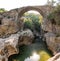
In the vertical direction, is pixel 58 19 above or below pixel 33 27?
above

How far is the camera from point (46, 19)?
79.4ft

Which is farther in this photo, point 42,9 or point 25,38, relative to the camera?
point 42,9

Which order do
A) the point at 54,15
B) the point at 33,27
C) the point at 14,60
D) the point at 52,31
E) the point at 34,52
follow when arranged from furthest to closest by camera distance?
the point at 33,27 → the point at 52,31 → the point at 54,15 → the point at 34,52 → the point at 14,60

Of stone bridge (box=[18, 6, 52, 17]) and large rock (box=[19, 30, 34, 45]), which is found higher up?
stone bridge (box=[18, 6, 52, 17])

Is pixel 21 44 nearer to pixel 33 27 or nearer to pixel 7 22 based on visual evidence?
pixel 7 22

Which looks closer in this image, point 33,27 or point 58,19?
point 58,19

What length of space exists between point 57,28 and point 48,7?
425 cm

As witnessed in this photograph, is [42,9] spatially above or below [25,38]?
above

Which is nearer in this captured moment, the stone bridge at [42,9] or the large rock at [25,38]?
the large rock at [25,38]

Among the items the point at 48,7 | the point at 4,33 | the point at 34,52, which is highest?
the point at 48,7

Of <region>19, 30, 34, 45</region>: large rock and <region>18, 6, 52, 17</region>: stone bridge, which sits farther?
<region>18, 6, 52, 17</region>: stone bridge

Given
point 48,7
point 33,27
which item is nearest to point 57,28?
point 48,7

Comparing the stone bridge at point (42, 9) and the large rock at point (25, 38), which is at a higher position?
the stone bridge at point (42, 9)

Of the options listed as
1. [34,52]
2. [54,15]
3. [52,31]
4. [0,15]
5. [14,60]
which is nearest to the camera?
[14,60]
